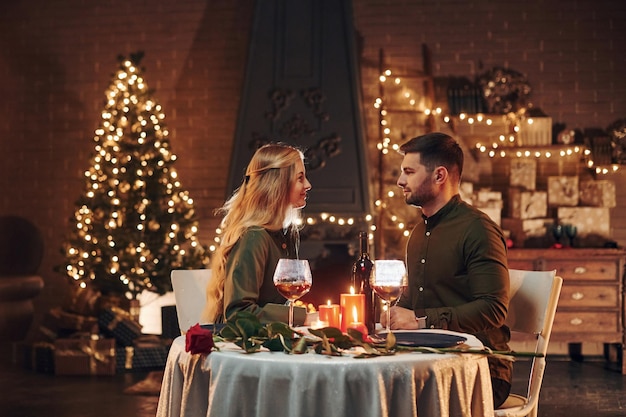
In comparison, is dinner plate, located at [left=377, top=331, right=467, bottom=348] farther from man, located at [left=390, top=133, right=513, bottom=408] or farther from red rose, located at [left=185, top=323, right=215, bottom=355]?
red rose, located at [left=185, top=323, right=215, bottom=355]

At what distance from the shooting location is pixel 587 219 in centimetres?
729

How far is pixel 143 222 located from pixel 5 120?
94.3 inches

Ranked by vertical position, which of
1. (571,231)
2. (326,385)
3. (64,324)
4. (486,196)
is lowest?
(64,324)

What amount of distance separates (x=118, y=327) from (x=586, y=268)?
137 inches

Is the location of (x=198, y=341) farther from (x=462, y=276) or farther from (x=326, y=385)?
(x=462, y=276)

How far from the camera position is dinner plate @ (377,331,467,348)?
8.03 feet

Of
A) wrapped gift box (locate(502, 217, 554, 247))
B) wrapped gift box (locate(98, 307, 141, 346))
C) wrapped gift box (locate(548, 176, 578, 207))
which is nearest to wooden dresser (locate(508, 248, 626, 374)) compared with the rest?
wrapped gift box (locate(502, 217, 554, 247))

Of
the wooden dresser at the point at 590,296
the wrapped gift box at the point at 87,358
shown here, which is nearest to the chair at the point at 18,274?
the wrapped gift box at the point at 87,358

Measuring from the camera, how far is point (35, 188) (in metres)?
8.51

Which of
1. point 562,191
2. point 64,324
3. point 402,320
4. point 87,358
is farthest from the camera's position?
point 562,191

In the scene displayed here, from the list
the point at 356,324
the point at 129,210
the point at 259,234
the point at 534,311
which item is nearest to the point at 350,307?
the point at 356,324

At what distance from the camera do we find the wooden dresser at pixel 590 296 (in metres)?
6.68

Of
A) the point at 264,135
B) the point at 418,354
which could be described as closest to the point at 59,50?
the point at 264,135

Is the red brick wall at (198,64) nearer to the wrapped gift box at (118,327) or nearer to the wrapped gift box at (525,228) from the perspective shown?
the wrapped gift box at (525,228)
